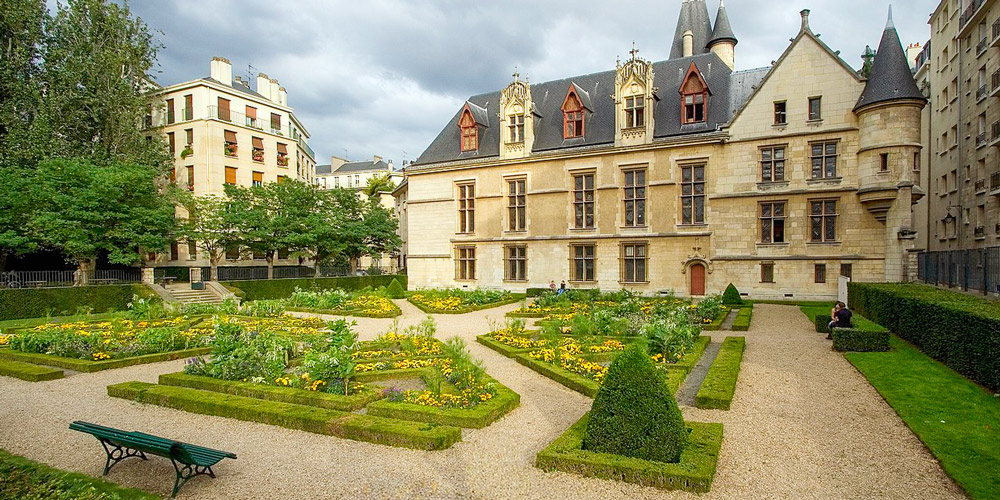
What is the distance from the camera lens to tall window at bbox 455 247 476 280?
35562mm

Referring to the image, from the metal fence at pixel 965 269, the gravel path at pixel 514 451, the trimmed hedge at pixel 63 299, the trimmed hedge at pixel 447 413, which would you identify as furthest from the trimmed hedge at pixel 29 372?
the metal fence at pixel 965 269

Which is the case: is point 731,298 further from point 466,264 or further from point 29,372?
point 29,372

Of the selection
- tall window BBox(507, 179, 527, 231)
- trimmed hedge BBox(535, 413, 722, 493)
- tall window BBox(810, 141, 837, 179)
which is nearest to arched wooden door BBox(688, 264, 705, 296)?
tall window BBox(810, 141, 837, 179)

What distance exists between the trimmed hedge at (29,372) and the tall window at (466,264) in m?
24.7

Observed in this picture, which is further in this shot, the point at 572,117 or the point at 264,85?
the point at 264,85

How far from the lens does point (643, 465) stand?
6273 mm

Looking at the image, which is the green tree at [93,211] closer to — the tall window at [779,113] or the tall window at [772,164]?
the tall window at [772,164]

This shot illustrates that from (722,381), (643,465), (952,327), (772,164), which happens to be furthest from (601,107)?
(643,465)

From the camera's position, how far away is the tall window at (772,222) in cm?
2748

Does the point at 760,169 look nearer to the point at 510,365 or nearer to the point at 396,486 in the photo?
the point at 510,365

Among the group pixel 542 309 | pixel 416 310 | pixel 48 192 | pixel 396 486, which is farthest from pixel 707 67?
pixel 48 192

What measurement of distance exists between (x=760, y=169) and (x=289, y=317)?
24.2 m

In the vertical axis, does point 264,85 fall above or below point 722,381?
Answer: above

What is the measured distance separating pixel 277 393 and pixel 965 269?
20.9 m
